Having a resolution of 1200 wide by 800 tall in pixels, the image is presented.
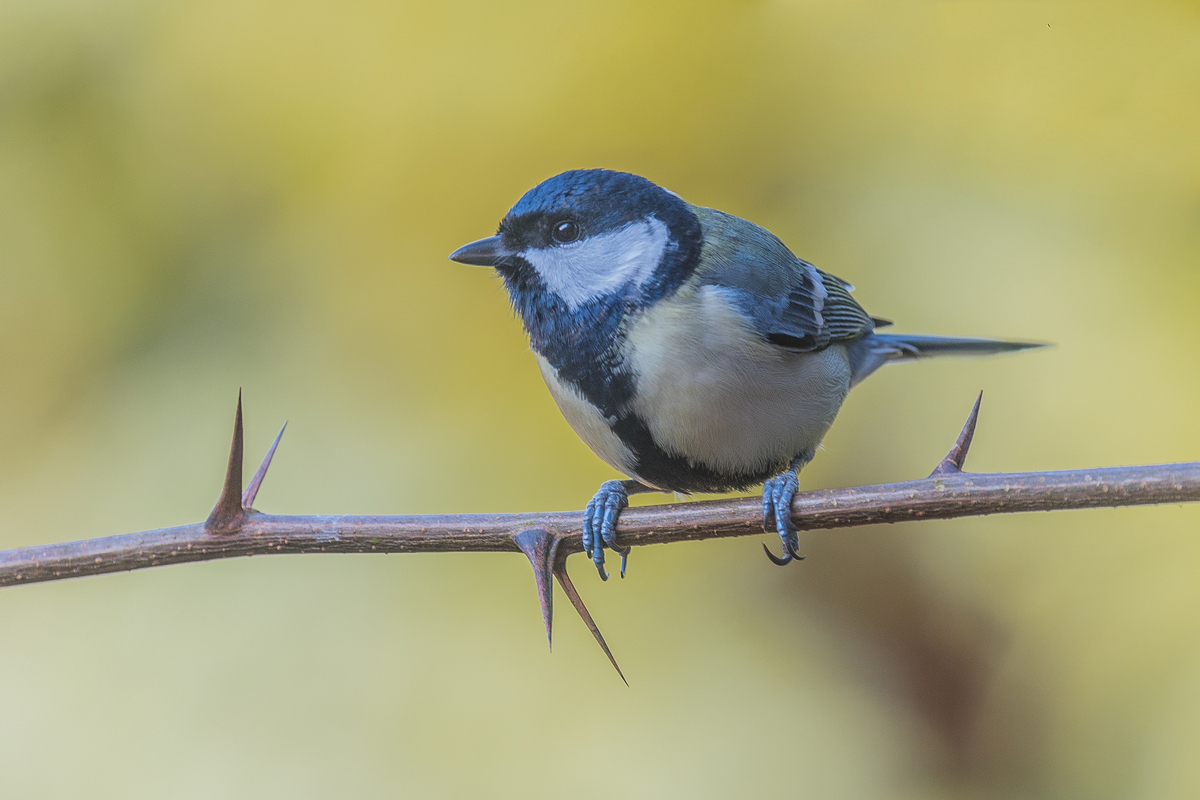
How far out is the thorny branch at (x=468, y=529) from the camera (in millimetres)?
732

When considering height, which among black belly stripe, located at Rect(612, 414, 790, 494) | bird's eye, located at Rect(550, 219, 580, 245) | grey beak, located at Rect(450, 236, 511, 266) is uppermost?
bird's eye, located at Rect(550, 219, 580, 245)

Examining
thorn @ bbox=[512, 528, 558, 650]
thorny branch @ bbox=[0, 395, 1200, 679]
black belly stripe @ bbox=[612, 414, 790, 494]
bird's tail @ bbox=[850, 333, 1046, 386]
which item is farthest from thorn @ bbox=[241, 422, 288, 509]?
bird's tail @ bbox=[850, 333, 1046, 386]

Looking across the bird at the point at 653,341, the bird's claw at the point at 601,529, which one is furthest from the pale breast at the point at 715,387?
the bird's claw at the point at 601,529

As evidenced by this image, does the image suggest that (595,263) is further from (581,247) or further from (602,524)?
(602,524)

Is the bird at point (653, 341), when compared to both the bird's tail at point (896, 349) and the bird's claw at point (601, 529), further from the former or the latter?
the bird's tail at point (896, 349)

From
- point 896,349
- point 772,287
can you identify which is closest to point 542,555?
point 772,287

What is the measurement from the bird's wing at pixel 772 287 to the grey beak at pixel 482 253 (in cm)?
23

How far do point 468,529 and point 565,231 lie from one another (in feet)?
1.25

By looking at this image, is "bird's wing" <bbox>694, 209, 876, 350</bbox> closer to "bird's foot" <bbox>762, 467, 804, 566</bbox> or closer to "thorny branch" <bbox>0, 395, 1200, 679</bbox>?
"bird's foot" <bbox>762, 467, 804, 566</bbox>

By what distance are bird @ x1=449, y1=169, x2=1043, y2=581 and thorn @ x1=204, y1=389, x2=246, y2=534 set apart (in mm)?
325

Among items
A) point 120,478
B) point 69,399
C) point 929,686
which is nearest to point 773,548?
point 929,686

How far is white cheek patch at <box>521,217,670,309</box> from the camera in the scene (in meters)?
0.97

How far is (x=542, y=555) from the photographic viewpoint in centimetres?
78

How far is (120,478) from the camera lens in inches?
58.6
